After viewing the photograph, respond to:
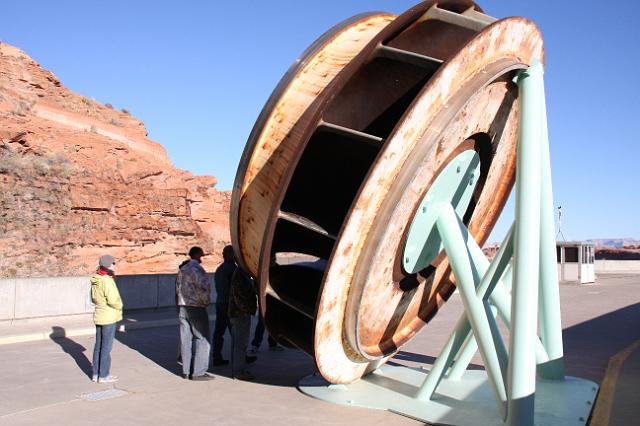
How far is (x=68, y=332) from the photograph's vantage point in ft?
36.6

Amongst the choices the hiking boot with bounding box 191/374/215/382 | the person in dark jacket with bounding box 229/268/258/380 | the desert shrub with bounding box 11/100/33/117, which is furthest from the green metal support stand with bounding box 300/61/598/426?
the desert shrub with bounding box 11/100/33/117

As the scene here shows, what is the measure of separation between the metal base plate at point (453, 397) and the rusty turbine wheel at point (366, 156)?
52 cm

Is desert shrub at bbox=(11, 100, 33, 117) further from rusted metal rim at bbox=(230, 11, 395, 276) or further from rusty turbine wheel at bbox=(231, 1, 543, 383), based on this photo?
rusted metal rim at bbox=(230, 11, 395, 276)

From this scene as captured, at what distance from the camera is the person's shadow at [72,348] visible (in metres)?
8.30

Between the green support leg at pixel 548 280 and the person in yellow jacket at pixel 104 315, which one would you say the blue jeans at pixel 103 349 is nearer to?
the person in yellow jacket at pixel 104 315

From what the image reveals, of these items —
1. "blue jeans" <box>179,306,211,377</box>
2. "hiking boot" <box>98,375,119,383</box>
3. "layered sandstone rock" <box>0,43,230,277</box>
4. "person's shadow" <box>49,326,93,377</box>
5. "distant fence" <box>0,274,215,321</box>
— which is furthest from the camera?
"layered sandstone rock" <box>0,43,230,277</box>

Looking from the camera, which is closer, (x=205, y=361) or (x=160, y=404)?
(x=160, y=404)

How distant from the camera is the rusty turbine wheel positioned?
→ 491cm

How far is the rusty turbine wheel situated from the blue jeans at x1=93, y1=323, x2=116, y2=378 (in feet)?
6.71

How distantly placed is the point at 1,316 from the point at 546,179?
9908 mm

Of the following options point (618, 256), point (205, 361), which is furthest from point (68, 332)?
point (618, 256)

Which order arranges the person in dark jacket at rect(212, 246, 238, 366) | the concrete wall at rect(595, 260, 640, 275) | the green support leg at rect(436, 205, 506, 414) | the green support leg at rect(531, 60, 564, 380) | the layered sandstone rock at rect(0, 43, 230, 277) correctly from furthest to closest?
1. the concrete wall at rect(595, 260, 640, 275)
2. the layered sandstone rock at rect(0, 43, 230, 277)
3. the person in dark jacket at rect(212, 246, 238, 366)
4. the green support leg at rect(531, 60, 564, 380)
5. the green support leg at rect(436, 205, 506, 414)

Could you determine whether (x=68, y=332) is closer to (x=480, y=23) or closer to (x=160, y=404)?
(x=160, y=404)

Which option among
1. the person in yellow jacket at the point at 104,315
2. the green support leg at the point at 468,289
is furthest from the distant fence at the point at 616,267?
the person in yellow jacket at the point at 104,315
